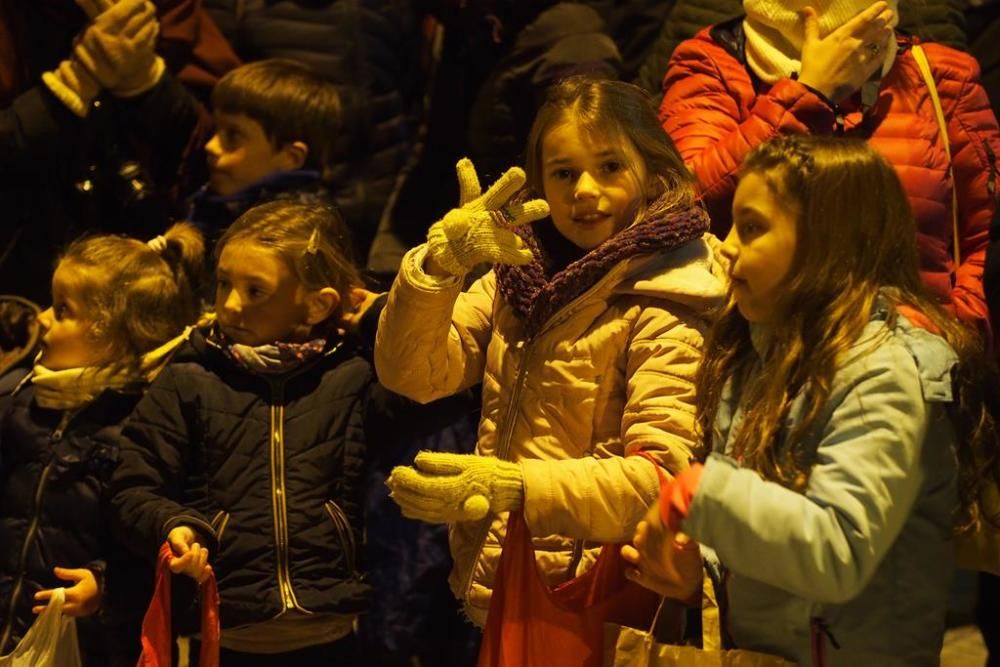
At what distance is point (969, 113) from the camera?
350 cm

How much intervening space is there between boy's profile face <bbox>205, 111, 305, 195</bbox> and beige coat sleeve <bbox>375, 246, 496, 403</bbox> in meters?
1.09

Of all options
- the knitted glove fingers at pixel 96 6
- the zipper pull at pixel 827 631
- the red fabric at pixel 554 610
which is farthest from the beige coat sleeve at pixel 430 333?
the knitted glove fingers at pixel 96 6

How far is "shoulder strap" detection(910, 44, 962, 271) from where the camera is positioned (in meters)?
3.44

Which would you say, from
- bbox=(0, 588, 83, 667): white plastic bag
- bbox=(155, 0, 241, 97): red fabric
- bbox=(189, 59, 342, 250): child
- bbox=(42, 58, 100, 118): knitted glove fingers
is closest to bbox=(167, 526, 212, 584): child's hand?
bbox=(0, 588, 83, 667): white plastic bag

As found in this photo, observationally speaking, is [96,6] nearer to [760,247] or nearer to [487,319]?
[487,319]

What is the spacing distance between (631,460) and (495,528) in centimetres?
37

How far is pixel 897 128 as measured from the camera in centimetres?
341

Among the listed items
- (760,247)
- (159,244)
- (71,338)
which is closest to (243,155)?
(159,244)

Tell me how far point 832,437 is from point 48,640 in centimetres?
181

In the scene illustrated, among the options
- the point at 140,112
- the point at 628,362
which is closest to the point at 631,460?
the point at 628,362

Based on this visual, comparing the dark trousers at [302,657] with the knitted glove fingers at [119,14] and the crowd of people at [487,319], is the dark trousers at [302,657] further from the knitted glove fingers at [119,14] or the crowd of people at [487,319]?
the knitted glove fingers at [119,14]

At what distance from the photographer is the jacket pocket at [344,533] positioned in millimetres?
3391

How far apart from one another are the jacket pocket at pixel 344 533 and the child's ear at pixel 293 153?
1080mm

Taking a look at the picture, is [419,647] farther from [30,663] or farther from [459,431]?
[30,663]
